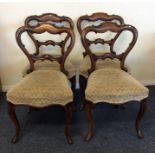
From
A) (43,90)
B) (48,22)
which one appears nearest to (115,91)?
(43,90)

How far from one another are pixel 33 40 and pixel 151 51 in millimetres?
1253

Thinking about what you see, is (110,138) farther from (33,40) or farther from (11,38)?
(11,38)

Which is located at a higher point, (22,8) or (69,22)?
(22,8)

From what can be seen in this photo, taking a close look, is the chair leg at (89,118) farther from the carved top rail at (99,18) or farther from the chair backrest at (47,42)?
the carved top rail at (99,18)

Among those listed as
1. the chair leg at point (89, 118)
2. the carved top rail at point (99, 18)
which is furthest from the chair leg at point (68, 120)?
the carved top rail at point (99, 18)

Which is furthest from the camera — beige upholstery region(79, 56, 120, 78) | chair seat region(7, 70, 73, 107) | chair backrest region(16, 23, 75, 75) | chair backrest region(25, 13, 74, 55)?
chair backrest region(25, 13, 74, 55)

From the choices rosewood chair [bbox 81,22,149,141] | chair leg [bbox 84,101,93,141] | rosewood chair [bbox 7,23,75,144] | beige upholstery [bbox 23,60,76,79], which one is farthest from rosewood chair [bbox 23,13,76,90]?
chair leg [bbox 84,101,93,141]

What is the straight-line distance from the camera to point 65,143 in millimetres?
1929

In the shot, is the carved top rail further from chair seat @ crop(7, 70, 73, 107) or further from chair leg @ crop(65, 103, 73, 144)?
chair leg @ crop(65, 103, 73, 144)

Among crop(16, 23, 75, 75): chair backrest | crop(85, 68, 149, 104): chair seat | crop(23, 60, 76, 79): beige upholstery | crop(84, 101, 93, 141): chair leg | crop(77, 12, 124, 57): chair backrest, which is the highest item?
crop(77, 12, 124, 57): chair backrest

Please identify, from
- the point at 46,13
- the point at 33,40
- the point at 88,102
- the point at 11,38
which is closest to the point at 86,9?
the point at 46,13

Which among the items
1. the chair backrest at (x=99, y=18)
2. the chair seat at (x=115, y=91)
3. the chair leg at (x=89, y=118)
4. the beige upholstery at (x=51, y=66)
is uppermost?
the chair backrest at (x=99, y=18)

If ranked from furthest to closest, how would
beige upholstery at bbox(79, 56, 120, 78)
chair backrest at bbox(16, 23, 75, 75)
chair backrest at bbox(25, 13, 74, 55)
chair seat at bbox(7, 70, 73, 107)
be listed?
chair backrest at bbox(25, 13, 74, 55) < beige upholstery at bbox(79, 56, 120, 78) < chair backrest at bbox(16, 23, 75, 75) < chair seat at bbox(7, 70, 73, 107)

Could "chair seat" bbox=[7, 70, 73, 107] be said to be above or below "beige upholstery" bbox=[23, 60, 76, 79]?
below
